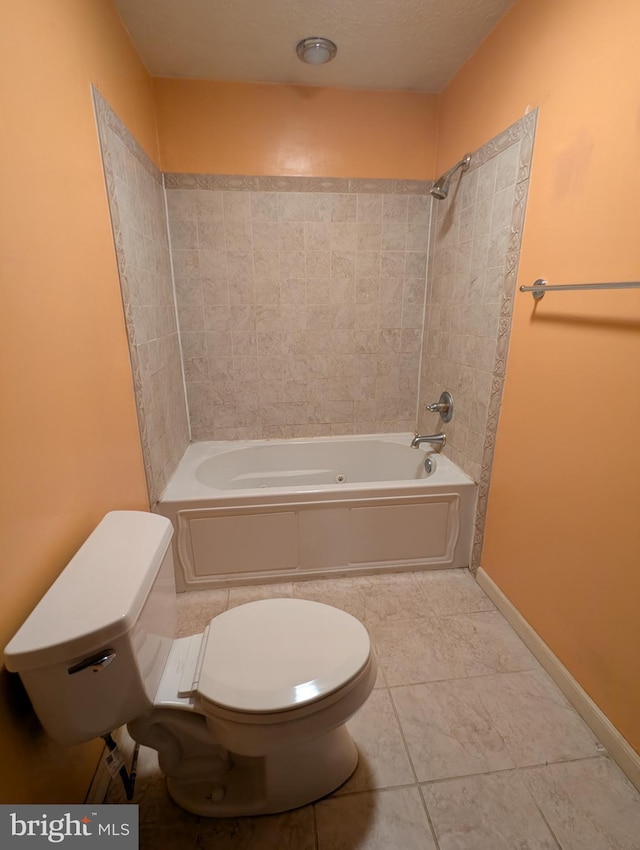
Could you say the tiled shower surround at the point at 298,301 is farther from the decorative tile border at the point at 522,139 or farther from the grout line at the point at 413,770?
the grout line at the point at 413,770

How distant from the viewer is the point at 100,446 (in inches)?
48.2

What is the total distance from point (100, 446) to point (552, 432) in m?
1.51

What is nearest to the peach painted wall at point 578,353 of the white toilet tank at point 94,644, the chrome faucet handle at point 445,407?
the chrome faucet handle at point 445,407

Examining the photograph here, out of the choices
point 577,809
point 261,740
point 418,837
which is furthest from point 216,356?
point 577,809

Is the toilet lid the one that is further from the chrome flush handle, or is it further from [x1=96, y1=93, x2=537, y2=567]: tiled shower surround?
[x1=96, y1=93, x2=537, y2=567]: tiled shower surround

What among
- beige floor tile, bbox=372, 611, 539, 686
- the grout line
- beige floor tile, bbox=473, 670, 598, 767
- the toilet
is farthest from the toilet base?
beige floor tile, bbox=473, 670, 598, 767

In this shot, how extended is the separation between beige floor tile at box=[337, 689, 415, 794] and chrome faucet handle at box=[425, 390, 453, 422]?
1.36 m

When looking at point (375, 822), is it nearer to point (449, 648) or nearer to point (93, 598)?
point (449, 648)

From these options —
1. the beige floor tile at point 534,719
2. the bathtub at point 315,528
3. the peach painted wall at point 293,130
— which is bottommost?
the beige floor tile at point 534,719

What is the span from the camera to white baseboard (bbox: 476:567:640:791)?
1125 mm

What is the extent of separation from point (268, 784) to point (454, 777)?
21.0 inches

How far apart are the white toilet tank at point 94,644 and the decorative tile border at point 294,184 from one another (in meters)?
1.97

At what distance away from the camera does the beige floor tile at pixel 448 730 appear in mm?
1161

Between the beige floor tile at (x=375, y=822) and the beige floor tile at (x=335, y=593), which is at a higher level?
the beige floor tile at (x=375, y=822)
